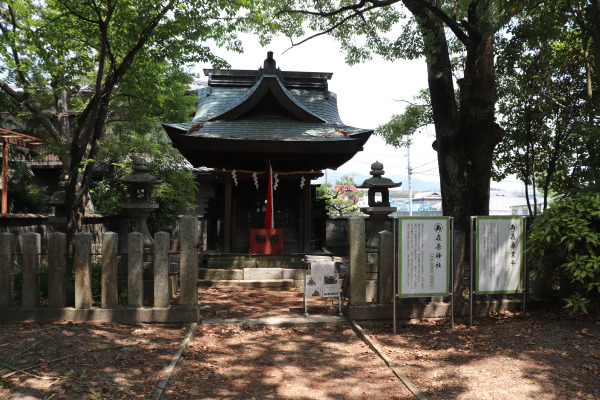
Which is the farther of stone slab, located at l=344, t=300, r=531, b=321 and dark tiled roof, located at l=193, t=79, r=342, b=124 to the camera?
dark tiled roof, located at l=193, t=79, r=342, b=124

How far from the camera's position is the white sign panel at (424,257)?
252 inches

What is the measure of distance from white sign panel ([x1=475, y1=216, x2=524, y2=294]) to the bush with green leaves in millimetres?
355

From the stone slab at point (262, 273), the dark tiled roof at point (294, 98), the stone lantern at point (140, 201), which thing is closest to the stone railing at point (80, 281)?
the stone lantern at point (140, 201)

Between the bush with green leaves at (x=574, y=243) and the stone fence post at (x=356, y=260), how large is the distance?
2.49m

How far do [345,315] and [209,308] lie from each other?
267cm

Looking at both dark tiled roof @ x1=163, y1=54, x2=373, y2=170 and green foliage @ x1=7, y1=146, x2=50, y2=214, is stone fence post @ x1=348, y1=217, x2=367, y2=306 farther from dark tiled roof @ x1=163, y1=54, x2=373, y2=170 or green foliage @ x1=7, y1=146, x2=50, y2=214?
green foliage @ x1=7, y1=146, x2=50, y2=214

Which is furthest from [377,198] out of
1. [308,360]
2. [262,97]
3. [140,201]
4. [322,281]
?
[308,360]

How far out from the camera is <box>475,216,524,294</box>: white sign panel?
261 inches

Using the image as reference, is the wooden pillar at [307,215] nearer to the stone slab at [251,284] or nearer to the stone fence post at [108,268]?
the stone slab at [251,284]

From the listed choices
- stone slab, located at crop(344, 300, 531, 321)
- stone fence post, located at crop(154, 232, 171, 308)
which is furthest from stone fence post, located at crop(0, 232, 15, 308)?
stone slab, located at crop(344, 300, 531, 321)

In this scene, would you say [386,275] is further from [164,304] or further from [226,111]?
[226,111]

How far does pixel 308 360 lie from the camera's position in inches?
219

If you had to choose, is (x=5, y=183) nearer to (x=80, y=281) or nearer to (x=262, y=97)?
(x=262, y=97)

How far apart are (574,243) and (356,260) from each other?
9.98 ft
